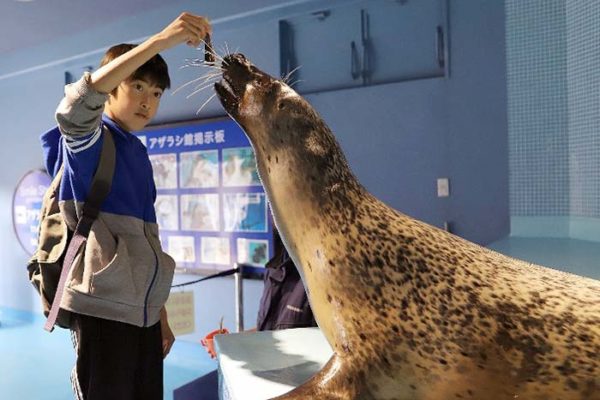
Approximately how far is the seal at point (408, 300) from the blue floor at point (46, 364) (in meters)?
3.10

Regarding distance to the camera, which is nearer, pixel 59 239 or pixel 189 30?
pixel 189 30

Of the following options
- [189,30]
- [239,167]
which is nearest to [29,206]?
[239,167]

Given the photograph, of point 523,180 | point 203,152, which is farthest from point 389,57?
point 203,152

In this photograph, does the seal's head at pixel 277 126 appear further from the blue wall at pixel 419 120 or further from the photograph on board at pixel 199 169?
the photograph on board at pixel 199 169

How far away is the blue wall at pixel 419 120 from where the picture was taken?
3.01 m

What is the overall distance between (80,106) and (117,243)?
390mm

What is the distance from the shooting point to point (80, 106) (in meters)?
1.09

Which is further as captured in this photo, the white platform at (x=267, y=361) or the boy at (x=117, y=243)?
the boy at (x=117, y=243)

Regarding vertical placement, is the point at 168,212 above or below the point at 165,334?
above

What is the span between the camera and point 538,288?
0.62 meters

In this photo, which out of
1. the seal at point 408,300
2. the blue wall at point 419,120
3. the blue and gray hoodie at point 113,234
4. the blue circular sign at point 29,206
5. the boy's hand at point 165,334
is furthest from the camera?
the blue circular sign at point 29,206

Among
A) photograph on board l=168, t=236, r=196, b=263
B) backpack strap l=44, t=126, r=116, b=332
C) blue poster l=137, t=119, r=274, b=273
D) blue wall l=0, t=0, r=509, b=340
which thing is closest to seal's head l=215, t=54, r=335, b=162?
backpack strap l=44, t=126, r=116, b=332

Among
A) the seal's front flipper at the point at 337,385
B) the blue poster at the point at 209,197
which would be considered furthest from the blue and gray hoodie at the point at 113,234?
the blue poster at the point at 209,197

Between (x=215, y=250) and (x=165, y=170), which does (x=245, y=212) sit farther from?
(x=165, y=170)
